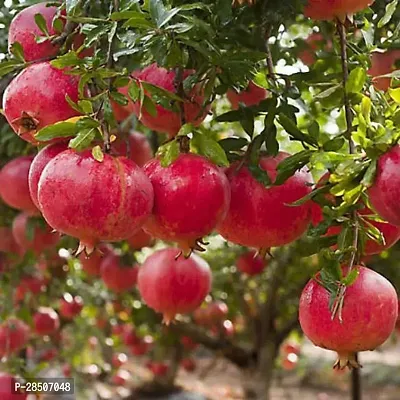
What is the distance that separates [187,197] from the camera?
0.75 m

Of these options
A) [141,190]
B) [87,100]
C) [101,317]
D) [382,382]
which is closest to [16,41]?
[87,100]

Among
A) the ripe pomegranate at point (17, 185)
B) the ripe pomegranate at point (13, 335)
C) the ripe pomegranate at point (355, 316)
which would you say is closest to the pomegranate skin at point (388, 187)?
the ripe pomegranate at point (355, 316)

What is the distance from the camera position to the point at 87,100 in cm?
74

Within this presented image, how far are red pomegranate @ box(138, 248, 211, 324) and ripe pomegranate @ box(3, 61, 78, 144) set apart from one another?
53 cm

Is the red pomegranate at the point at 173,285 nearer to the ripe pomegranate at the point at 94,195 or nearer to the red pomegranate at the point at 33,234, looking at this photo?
the red pomegranate at the point at 33,234

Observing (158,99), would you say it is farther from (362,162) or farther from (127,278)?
(127,278)

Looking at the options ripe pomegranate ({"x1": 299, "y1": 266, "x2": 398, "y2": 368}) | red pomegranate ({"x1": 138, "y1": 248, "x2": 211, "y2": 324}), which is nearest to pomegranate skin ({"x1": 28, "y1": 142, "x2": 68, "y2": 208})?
ripe pomegranate ({"x1": 299, "y1": 266, "x2": 398, "y2": 368})

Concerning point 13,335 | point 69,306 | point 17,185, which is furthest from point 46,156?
point 69,306

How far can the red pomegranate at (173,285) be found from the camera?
51.3 inches

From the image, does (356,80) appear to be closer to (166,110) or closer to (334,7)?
(334,7)

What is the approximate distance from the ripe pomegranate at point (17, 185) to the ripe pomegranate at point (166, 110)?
1.53ft

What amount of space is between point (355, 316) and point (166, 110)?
1.26 feet

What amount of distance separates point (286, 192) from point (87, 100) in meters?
0.30

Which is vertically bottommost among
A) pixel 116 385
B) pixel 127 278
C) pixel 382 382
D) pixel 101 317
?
pixel 382 382
